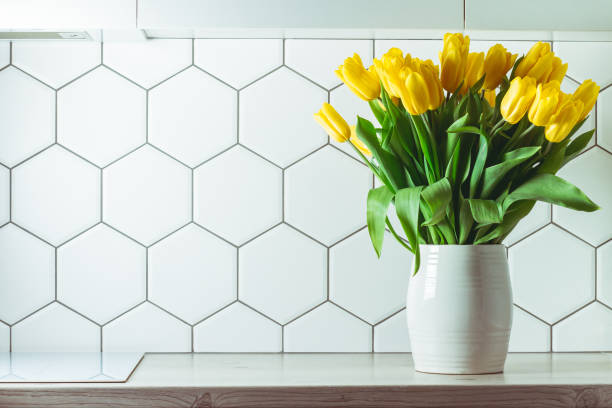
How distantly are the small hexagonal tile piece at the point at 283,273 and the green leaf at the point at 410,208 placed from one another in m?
0.28

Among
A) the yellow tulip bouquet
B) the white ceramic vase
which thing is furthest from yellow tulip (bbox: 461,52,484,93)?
the white ceramic vase

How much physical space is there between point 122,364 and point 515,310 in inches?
24.6

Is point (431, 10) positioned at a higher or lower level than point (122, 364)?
higher

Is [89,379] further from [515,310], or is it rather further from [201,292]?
[515,310]

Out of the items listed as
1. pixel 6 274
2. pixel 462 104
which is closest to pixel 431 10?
pixel 462 104

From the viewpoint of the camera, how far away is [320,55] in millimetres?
1076

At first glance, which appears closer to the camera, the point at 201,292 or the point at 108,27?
the point at 108,27

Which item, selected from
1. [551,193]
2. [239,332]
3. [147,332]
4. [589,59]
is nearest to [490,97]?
[551,193]

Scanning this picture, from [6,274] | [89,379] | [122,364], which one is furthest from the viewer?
[6,274]

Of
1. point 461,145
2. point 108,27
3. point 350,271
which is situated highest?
point 108,27

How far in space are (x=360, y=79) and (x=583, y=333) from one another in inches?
23.1

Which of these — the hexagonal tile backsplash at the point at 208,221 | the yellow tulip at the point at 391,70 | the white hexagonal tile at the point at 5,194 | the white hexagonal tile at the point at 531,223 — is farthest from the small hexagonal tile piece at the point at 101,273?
the white hexagonal tile at the point at 531,223

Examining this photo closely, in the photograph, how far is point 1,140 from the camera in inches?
41.5

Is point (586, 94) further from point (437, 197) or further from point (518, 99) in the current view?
point (437, 197)
